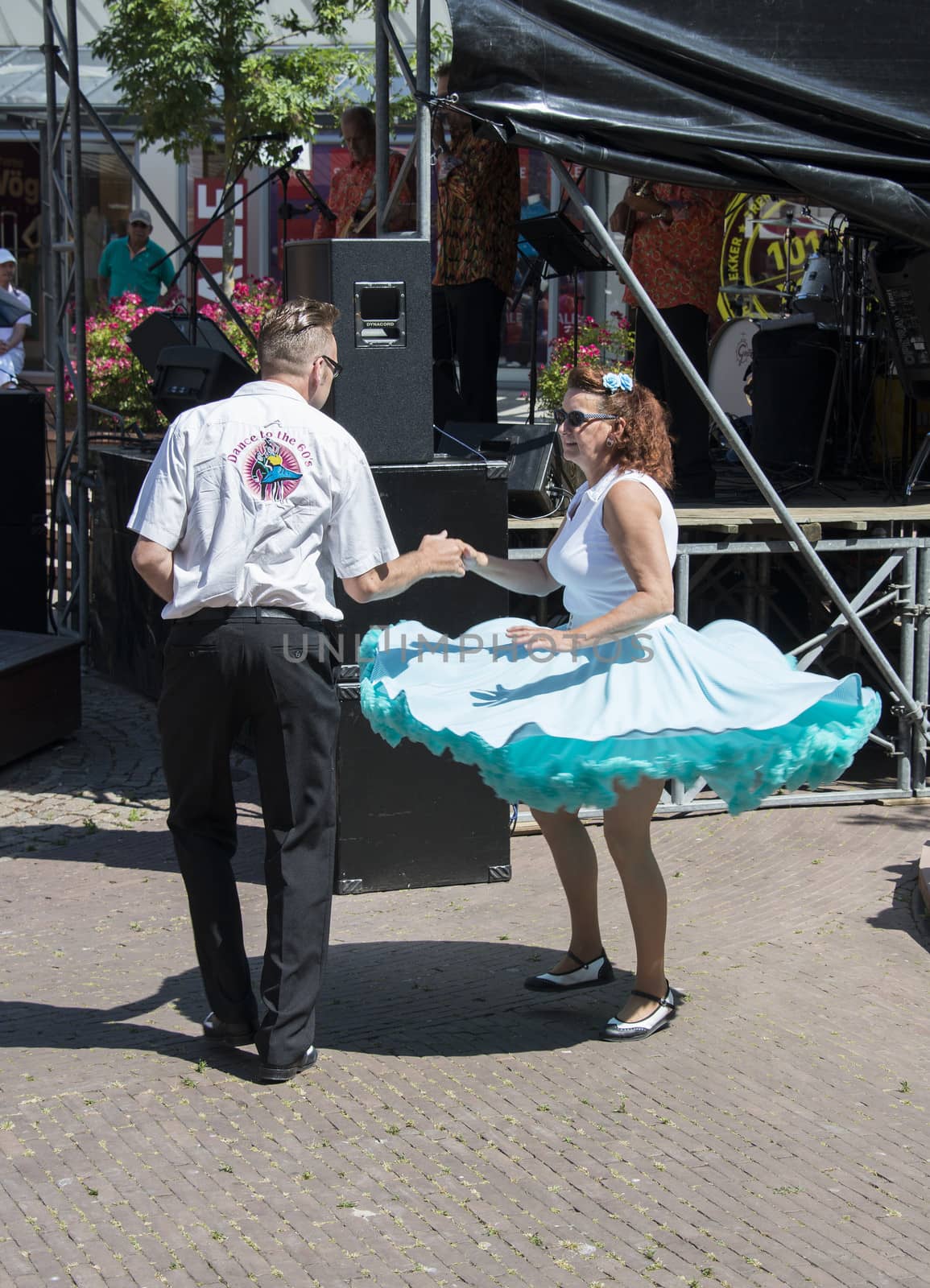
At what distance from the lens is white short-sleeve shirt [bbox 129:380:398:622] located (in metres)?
4.35

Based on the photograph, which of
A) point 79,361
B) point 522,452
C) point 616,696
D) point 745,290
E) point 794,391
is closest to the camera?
point 616,696

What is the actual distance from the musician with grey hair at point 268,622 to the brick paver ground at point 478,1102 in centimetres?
42

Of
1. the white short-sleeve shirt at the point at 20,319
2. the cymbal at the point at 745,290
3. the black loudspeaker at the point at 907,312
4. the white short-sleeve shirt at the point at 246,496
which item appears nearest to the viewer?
the white short-sleeve shirt at the point at 246,496

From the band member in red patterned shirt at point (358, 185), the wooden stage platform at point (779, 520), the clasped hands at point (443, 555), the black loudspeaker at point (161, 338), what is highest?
the band member in red patterned shirt at point (358, 185)

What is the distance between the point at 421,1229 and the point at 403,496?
326cm

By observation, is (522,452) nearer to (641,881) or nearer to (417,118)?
(417,118)

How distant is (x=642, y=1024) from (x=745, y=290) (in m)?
11.2

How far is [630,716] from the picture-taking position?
447cm

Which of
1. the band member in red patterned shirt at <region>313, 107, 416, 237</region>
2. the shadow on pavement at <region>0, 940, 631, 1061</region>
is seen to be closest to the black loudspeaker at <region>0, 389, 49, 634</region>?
the band member in red patterned shirt at <region>313, 107, 416, 237</region>

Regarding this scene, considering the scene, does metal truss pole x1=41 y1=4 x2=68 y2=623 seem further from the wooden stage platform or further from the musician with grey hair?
the musician with grey hair

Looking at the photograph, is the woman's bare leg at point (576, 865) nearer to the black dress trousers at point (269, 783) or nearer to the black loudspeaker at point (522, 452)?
the black dress trousers at point (269, 783)

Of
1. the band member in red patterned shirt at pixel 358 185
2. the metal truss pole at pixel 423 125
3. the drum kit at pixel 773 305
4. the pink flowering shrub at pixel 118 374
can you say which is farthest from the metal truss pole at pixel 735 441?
the pink flowering shrub at pixel 118 374

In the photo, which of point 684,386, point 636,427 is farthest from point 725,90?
point 636,427

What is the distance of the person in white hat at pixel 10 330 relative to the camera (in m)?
14.4
